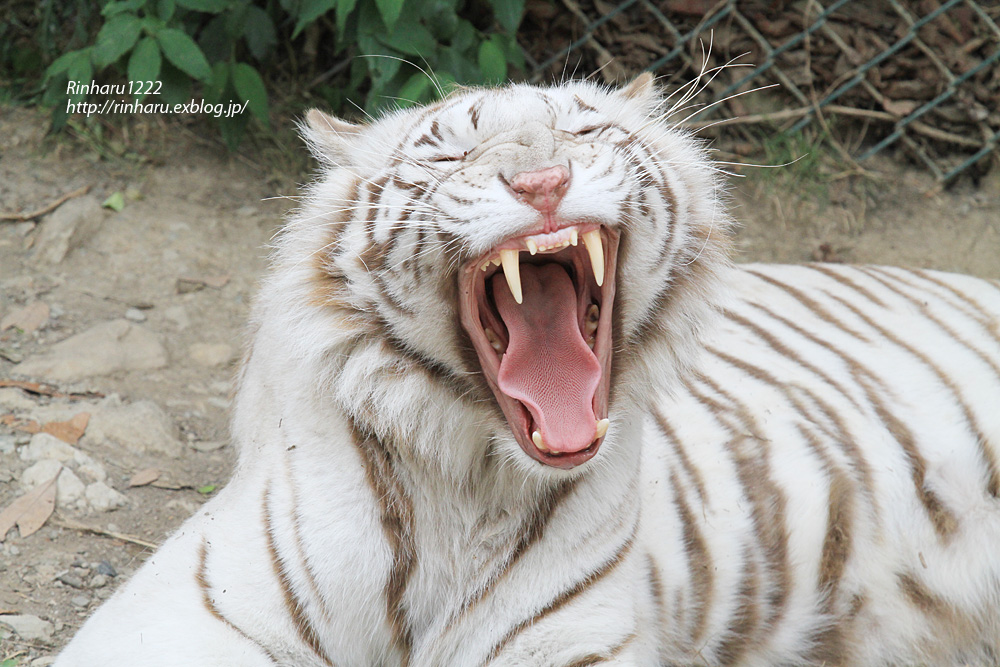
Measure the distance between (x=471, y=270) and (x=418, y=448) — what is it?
279mm

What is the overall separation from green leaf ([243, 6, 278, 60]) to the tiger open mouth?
183cm

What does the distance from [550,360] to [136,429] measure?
1.35m

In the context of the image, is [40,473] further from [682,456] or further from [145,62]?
[682,456]

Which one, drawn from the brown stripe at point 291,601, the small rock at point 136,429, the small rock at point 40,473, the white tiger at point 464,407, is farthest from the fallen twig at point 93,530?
the brown stripe at point 291,601

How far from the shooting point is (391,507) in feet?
5.16

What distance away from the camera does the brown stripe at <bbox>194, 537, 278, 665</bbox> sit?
154 centimetres

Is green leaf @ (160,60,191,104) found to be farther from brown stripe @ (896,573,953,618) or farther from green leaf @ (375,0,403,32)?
brown stripe @ (896,573,953,618)

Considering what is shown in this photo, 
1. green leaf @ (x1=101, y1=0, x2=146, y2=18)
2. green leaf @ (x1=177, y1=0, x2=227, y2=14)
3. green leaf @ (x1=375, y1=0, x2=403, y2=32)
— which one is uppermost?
green leaf @ (x1=375, y1=0, x2=403, y2=32)

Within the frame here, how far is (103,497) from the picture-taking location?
228cm

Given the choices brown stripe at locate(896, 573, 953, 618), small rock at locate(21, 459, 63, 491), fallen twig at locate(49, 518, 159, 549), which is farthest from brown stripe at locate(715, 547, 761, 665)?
small rock at locate(21, 459, 63, 491)

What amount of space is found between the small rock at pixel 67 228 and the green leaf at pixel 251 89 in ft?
1.91

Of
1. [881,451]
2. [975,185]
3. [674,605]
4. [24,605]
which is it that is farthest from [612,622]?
[975,185]

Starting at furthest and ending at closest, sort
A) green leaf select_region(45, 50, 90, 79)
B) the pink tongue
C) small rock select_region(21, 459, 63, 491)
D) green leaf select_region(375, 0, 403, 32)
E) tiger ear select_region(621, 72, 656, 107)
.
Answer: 1. green leaf select_region(45, 50, 90, 79)
2. green leaf select_region(375, 0, 403, 32)
3. small rock select_region(21, 459, 63, 491)
4. tiger ear select_region(621, 72, 656, 107)
5. the pink tongue

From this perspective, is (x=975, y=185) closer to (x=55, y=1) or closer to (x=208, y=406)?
(x=208, y=406)
